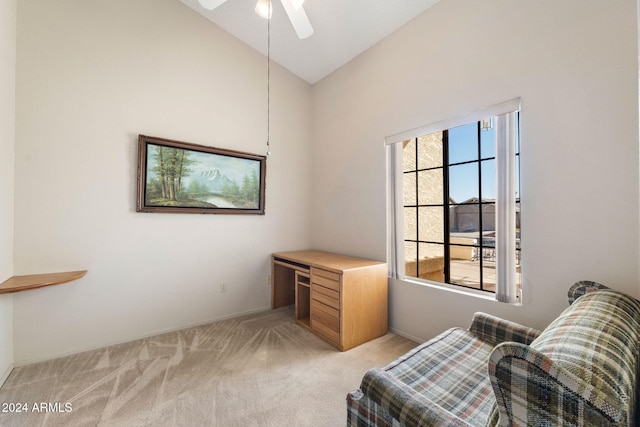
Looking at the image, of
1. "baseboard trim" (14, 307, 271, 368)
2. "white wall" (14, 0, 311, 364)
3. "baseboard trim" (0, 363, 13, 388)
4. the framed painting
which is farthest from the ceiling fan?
"baseboard trim" (0, 363, 13, 388)

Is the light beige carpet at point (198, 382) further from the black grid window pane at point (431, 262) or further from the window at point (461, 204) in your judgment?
the window at point (461, 204)

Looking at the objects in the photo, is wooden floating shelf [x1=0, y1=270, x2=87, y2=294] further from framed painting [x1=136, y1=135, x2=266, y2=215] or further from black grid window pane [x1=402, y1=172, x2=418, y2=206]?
black grid window pane [x1=402, y1=172, x2=418, y2=206]

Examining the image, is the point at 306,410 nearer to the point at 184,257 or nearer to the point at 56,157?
the point at 184,257

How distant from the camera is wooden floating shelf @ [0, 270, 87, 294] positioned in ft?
5.92

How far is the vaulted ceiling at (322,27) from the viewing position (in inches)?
95.7

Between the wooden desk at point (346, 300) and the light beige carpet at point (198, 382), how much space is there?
0.11 metres

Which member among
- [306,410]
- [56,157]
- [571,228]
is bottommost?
Answer: [306,410]

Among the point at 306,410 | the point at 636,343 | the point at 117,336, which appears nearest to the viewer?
the point at 636,343

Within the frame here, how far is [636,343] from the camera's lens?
0.88 meters

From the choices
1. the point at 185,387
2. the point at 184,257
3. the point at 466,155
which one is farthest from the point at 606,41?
the point at 184,257

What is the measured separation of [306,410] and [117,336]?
194 cm

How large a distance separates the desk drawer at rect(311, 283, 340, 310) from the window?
0.69 meters

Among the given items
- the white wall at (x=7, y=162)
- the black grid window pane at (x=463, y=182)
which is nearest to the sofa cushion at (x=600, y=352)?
the black grid window pane at (x=463, y=182)

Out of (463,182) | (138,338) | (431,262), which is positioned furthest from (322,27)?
(138,338)
